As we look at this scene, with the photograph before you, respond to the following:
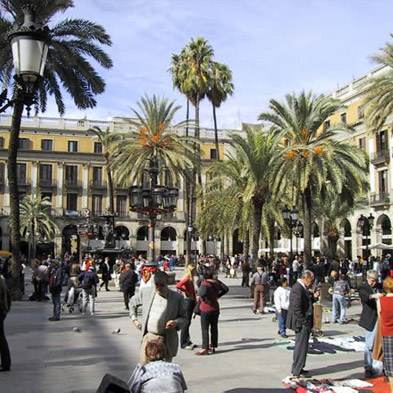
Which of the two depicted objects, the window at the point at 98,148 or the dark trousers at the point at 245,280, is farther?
the window at the point at 98,148

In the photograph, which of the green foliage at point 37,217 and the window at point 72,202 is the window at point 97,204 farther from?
the green foliage at point 37,217

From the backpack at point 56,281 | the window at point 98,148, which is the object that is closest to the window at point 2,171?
the window at point 98,148

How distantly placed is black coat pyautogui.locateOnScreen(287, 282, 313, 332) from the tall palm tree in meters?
15.3

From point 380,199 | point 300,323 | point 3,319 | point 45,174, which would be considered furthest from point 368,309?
point 45,174

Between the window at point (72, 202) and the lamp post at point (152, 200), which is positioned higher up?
the window at point (72, 202)

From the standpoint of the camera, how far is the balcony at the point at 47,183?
66.3m

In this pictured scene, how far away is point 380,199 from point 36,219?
36.0 m

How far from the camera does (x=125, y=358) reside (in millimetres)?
9805

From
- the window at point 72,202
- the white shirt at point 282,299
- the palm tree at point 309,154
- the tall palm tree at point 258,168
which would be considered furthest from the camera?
the window at point 72,202

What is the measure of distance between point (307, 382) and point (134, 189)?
961 centimetres

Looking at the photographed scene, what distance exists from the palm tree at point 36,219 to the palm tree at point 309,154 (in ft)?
134

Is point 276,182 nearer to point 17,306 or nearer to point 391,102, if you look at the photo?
point 391,102

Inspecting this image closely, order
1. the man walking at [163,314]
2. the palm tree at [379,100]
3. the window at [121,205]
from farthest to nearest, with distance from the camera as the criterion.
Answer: the window at [121,205], the palm tree at [379,100], the man walking at [163,314]

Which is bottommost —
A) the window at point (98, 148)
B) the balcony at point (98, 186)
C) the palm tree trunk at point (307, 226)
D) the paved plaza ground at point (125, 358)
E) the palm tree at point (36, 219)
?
the paved plaza ground at point (125, 358)
